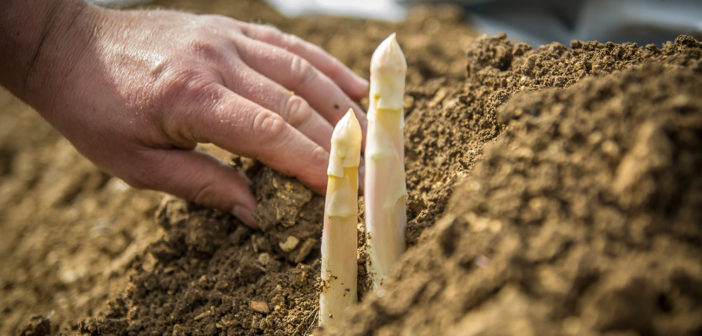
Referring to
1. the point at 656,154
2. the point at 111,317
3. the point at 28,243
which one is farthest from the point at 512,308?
the point at 28,243

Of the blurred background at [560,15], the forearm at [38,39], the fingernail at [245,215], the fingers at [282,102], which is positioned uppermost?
the blurred background at [560,15]

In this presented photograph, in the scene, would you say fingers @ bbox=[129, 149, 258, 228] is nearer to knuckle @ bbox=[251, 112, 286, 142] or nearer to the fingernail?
the fingernail

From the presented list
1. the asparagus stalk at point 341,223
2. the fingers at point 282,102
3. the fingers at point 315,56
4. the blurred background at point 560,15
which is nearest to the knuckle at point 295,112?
the fingers at point 282,102

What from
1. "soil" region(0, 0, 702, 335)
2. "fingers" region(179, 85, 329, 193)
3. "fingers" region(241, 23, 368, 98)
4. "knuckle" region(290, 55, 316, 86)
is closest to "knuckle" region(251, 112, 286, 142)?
"fingers" region(179, 85, 329, 193)

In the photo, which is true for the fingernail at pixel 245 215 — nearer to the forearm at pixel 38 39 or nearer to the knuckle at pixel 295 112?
the knuckle at pixel 295 112

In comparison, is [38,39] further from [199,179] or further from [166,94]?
[199,179]

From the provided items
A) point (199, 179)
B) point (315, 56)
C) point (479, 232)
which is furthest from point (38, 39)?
point (479, 232)
